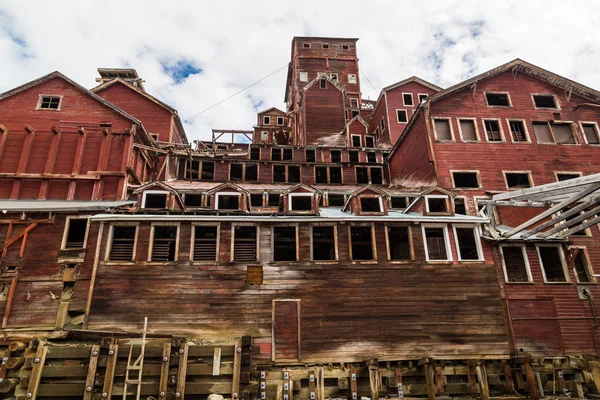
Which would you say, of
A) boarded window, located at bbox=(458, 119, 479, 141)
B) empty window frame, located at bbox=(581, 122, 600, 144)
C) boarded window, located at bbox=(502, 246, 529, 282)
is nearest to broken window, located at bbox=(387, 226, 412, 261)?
boarded window, located at bbox=(502, 246, 529, 282)

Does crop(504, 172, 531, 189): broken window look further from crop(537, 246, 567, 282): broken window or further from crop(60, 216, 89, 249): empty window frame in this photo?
crop(60, 216, 89, 249): empty window frame

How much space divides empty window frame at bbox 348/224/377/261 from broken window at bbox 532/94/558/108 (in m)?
19.8

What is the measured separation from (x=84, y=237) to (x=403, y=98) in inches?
1306

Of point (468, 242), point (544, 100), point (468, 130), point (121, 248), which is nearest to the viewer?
point (121, 248)

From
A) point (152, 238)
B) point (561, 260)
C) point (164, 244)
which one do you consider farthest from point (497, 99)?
point (152, 238)

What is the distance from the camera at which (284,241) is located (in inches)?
858

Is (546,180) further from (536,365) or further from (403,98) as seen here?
(403,98)

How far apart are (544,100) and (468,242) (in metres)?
16.5

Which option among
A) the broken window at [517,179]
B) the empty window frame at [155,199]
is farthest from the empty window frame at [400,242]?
the empty window frame at [155,199]

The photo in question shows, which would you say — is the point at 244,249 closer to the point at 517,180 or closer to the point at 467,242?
the point at 467,242

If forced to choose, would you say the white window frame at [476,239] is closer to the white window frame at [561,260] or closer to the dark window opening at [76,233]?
the white window frame at [561,260]

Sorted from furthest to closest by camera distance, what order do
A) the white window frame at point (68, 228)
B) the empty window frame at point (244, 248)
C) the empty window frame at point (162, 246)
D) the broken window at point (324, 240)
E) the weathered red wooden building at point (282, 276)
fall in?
the broken window at point (324, 240), the empty window frame at point (244, 248), the white window frame at point (68, 228), the empty window frame at point (162, 246), the weathered red wooden building at point (282, 276)

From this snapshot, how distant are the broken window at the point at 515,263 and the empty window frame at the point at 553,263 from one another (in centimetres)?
96

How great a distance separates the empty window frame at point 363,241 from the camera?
20469 millimetres
